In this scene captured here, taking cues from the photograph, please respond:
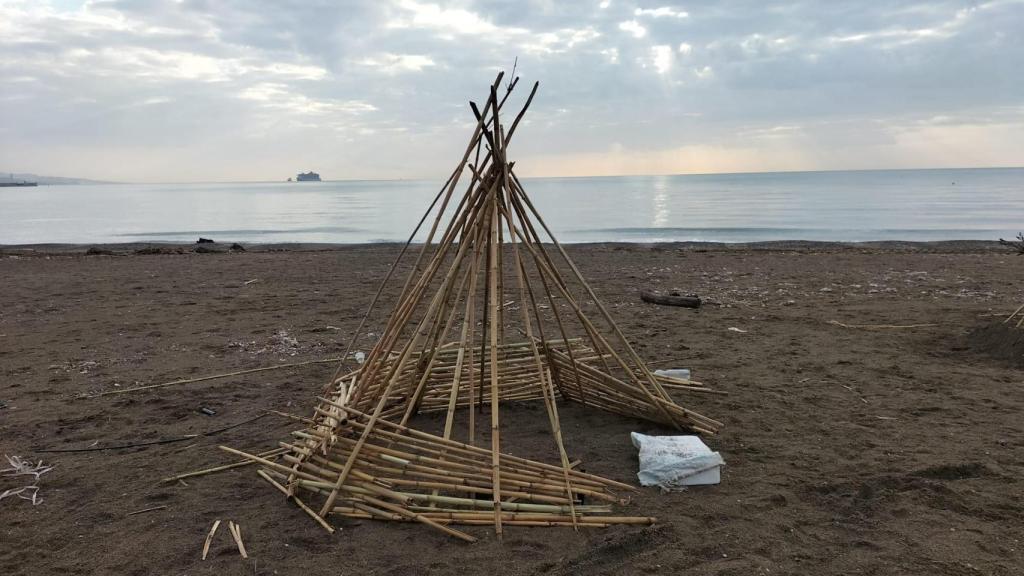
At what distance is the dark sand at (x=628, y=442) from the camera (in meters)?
2.72

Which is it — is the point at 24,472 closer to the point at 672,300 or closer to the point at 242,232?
the point at 672,300

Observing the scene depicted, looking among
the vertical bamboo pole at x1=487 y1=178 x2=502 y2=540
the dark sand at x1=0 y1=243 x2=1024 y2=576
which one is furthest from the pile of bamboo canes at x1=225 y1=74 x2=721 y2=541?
the dark sand at x1=0 y1=243 x2=1024 y2=576

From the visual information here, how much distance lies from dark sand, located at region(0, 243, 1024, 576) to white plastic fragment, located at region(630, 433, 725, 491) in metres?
0.07

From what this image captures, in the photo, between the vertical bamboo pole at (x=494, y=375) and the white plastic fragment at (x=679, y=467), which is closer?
the vertical bamboo pole at (x=494, y=375)

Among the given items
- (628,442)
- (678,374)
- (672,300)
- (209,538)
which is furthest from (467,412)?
(672,300)

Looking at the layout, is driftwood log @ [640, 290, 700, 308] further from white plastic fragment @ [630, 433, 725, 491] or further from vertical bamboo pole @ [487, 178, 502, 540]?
vertical bamboo pole @ [487, 178, 502, 540]

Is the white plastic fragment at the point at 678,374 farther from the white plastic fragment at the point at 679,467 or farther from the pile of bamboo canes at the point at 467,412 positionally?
the white plastic fragment at the point at 679,467

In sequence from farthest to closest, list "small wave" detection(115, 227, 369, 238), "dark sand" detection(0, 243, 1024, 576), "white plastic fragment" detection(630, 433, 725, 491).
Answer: "small wave" detection(115, 227, 369, 238) → "white plastic fragment" detection(630, 433, 725, 491) → "dark sand" detection(0, 243, 1024, 576)

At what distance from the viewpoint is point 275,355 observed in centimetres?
602

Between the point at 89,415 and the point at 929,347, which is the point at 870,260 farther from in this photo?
the point at 89,415

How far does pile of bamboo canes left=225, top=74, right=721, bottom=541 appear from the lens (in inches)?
118

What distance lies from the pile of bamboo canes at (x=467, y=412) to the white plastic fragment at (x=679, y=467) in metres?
0.18

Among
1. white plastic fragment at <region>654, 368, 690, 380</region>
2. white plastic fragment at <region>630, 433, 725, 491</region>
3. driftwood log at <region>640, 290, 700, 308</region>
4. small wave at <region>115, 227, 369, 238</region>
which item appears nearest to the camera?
white plastic fragment at <region>630, 433, 725, 491</region>

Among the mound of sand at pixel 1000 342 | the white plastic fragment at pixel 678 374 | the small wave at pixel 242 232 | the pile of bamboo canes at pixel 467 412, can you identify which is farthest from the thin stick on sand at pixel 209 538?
the small wave at pixel 242 232
